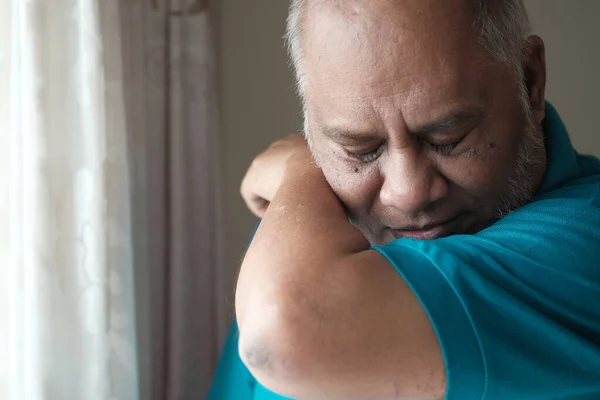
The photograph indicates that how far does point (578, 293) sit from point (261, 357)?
387mm

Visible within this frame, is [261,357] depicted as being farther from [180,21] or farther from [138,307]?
[180,21]

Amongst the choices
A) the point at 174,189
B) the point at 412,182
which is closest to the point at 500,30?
the point at 412,182

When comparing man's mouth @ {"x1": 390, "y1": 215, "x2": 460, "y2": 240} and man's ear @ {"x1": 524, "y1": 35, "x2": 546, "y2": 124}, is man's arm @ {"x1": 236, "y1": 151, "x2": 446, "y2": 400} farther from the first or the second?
man's ear @ {"x1": 524, "y1": 35, "x2": 546, "y2": 124}

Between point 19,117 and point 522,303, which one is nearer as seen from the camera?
point 522,303

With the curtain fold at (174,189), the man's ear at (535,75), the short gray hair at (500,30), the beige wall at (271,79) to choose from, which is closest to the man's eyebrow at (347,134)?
the short gray hair at (500,30)

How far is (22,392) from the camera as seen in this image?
1146mm

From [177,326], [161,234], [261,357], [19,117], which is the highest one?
[19,117]

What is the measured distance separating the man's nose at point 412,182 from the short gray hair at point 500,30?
0.19 meters

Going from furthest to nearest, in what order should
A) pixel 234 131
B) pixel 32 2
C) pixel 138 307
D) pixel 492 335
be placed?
pixel 234 131, pixel 138 307, pixel 32 2, pixel 492 335

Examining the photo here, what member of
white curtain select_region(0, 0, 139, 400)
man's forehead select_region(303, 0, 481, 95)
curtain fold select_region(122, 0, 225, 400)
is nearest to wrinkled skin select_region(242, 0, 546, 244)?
man's forehead select_region(303, 0, 481, 95)

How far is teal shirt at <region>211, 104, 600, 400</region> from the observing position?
2.15ft

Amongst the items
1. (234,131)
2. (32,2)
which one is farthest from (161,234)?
(32,2)

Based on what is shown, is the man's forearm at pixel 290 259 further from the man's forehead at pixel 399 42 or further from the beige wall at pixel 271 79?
the beige wall at pixel 271 79

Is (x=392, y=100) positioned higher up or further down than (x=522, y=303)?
higher up
